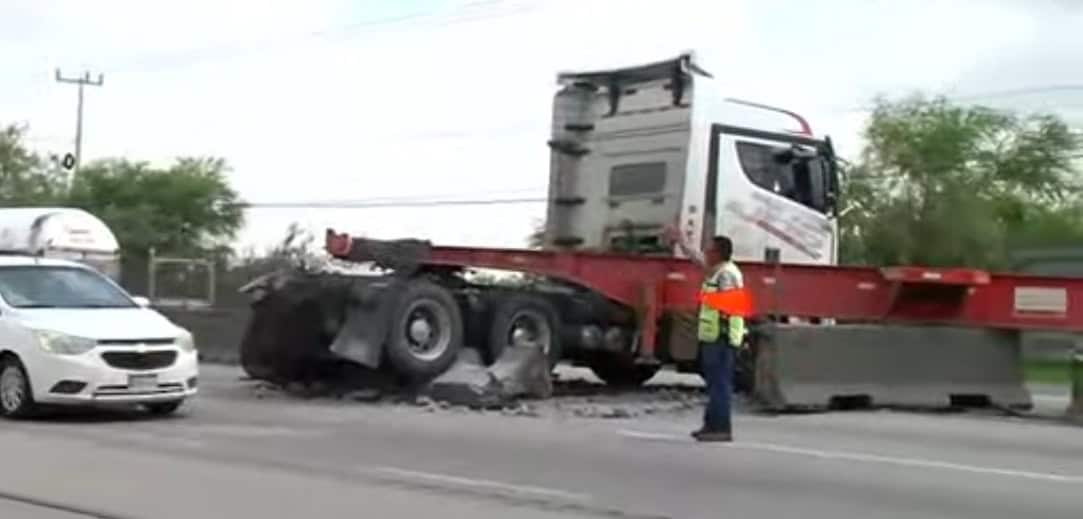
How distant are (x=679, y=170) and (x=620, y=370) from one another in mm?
2638

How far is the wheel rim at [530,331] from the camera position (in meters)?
20.0

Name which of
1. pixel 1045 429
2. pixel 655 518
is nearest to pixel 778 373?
pixel 1045 429

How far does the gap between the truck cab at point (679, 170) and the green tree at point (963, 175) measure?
117 ft

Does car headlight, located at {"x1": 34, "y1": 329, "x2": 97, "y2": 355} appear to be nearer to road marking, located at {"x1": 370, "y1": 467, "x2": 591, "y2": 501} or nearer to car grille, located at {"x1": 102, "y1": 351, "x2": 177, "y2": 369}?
car grille, located at {"x1": 102, "y1": 351, "x2": 177, "y2": 369}

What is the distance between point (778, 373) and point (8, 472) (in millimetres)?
8579

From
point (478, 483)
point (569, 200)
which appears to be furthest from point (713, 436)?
point (569, 200)

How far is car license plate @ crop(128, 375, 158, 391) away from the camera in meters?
17.0

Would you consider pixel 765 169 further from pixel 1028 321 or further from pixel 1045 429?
pixel 1045 429

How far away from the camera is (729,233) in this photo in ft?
70.8

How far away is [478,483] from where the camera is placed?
12.4 metres

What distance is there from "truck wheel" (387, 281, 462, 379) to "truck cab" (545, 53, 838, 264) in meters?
2.87

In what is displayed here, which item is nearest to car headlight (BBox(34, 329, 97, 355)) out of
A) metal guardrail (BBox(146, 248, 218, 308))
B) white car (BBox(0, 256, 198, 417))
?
white car (BBox(0, 256, 198, 417))

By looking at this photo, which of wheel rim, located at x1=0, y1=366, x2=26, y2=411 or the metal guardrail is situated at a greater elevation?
the metal guardrail

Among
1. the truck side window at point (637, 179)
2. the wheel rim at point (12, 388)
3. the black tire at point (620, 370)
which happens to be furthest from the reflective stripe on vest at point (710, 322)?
the wheel rim at point (12, 388)
